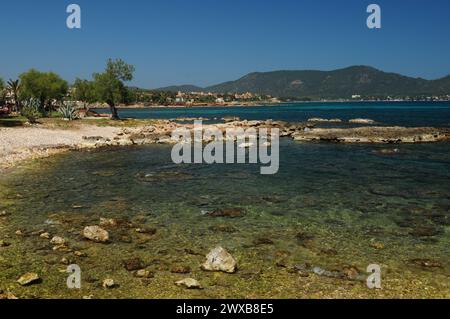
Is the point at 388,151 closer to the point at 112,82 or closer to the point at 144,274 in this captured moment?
the point at 144,274

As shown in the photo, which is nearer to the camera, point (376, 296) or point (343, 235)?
point (376, 296)

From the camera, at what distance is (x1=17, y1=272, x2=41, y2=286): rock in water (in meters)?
10.4

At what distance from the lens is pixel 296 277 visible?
11102 mm

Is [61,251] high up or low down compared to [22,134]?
down

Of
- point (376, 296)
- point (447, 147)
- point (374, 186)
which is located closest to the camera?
point (376, 296)

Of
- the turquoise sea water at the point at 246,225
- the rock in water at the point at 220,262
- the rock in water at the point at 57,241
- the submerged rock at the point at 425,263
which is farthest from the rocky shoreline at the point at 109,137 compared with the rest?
the submerged rock at the point at 425,263

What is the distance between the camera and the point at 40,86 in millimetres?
81750

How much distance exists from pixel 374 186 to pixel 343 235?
32.7ft

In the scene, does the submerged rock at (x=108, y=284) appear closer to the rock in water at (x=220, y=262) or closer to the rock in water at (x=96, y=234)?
the rock in water at (x=220, y=262)

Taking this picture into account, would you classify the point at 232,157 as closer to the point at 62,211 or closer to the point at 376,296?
the point at 62,211

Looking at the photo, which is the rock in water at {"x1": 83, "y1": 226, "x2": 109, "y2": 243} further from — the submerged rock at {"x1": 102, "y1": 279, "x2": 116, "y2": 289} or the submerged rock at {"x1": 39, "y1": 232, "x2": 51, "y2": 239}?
the submerged rock at {"x1": 102, "y1": 279, "x2": 116, "y2": 289}

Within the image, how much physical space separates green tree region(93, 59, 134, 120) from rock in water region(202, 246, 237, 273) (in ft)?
228

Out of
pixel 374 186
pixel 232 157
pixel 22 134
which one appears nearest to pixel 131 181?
pixel 232 157

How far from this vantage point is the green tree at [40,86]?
268 ft
